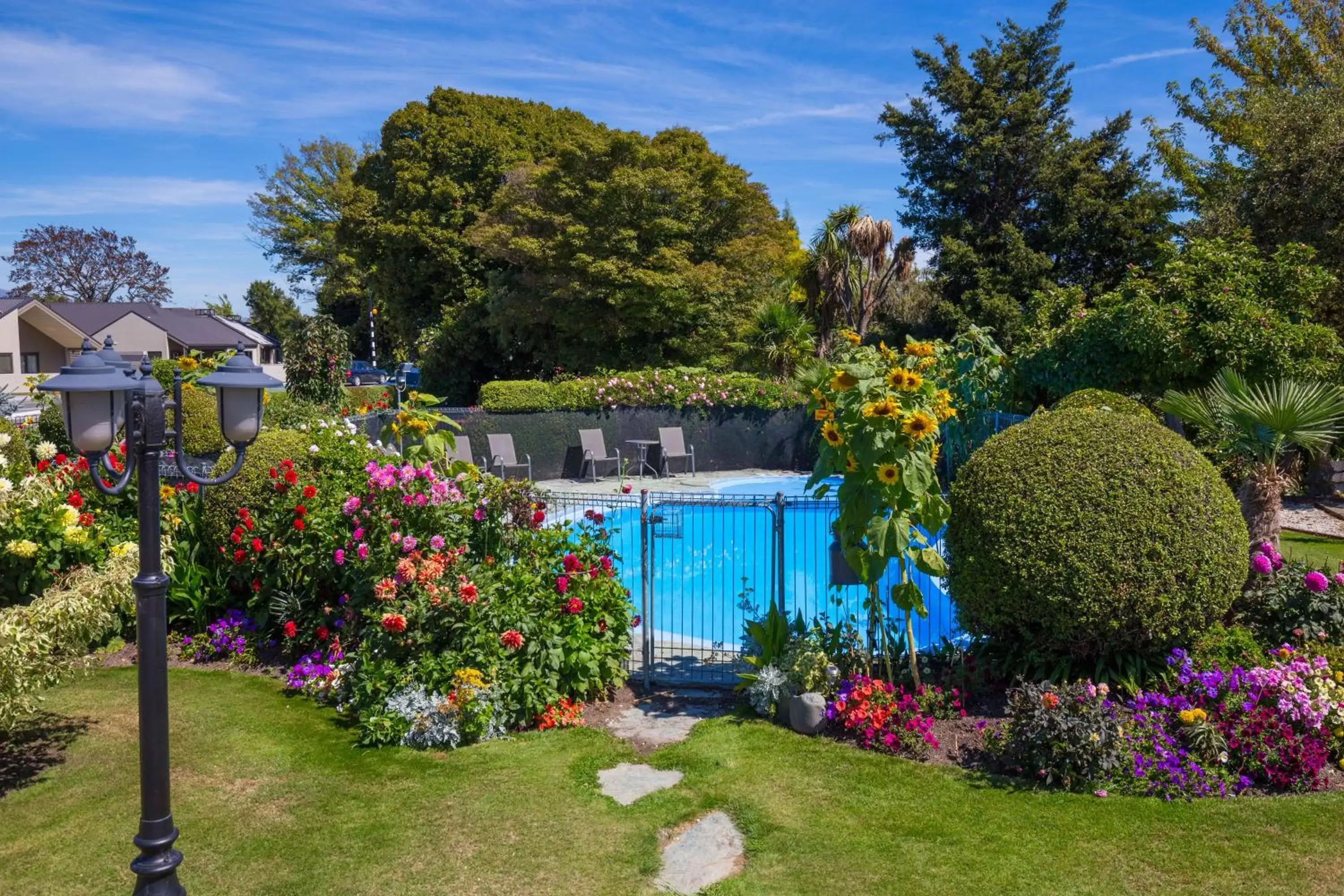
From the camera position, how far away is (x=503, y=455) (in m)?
16.7

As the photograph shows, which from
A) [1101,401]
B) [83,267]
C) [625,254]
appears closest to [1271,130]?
[1101,401]

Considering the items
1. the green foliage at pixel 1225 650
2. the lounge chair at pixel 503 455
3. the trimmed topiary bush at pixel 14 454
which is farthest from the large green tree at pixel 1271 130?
the trimmed topiary bush at pixel 14 454

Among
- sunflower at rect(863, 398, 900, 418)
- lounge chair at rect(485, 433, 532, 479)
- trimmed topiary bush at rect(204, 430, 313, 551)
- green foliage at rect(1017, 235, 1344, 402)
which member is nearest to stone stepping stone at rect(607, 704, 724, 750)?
sunflower at rect(863, 398, 900, 418)

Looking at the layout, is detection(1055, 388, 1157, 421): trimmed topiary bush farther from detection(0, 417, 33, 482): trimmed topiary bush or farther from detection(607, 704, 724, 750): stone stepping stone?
detection(0, 417, 33, 482): trimmed topiary bush

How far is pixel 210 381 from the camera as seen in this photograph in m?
3.81

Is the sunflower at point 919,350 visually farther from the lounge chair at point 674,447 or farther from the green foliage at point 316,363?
the green foliage at point 316,363

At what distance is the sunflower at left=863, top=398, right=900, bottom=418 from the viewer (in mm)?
5684

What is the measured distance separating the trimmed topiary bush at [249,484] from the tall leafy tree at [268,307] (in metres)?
54.6

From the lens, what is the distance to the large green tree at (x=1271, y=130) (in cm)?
1472

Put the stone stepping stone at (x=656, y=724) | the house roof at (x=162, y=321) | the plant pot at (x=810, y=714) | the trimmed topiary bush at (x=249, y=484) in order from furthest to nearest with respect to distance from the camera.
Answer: the house roof at (x=162, y=321), the trimmed topiary bush at (x=249, y=484), the stone stepping stone at (x=656, y=724), the plant pot at (x=810, y=714)

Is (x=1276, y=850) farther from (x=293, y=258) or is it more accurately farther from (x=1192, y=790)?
(x=293, y=258)

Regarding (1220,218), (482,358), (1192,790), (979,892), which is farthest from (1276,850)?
(482,358)

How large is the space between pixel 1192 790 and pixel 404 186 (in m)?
26.6

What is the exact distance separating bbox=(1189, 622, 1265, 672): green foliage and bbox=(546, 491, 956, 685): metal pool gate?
1875mm
